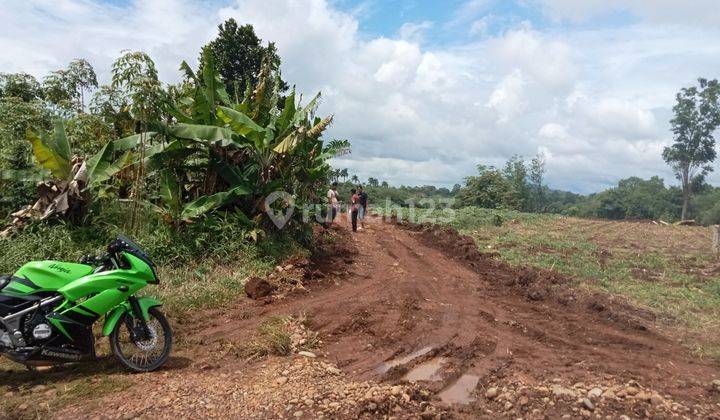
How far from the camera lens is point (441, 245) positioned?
14594 mm

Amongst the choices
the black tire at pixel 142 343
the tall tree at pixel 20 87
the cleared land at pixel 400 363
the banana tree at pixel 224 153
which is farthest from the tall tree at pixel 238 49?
Answer: the black tire at pixel 142 343

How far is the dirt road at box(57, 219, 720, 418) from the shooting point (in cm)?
424

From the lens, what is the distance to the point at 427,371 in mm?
5168

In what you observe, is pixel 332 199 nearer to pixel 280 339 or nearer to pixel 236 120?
pixel 236 120

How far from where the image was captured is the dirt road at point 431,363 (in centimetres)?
424

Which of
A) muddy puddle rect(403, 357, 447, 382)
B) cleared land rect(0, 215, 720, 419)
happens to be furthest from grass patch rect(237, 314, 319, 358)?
muddy puddle rect(403, 357, 447, 382)

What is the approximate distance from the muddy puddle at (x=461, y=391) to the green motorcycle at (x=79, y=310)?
2714 mm

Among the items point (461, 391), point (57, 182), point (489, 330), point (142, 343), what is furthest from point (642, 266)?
point (57, 182)

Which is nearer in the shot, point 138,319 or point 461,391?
point 461,391

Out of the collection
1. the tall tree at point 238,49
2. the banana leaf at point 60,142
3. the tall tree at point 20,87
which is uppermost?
the tall tree at point 238,49

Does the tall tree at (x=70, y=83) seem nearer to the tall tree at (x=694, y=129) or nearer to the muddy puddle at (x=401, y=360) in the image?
the muddy puddle at (x=401, y=360)

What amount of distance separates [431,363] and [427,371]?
23 cm

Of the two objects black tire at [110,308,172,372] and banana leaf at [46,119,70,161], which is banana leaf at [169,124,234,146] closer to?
banana leaf at [46,119,70,161]

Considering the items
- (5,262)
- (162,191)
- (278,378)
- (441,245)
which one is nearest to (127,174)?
(162,191)
